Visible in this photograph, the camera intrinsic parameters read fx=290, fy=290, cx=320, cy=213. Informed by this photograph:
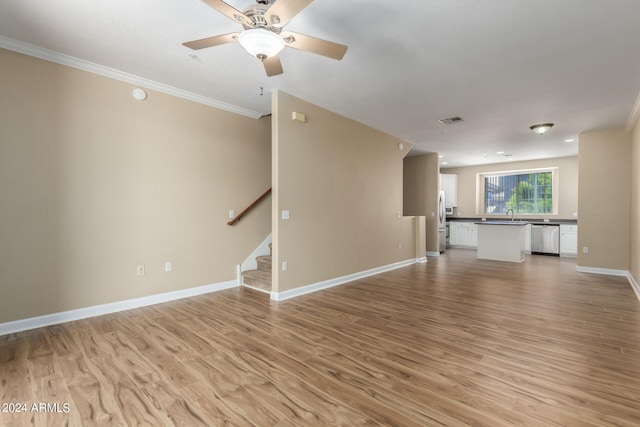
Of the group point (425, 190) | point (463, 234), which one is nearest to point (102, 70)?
point (425, 190)

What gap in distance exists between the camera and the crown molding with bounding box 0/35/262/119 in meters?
2.84

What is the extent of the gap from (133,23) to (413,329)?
151 inches

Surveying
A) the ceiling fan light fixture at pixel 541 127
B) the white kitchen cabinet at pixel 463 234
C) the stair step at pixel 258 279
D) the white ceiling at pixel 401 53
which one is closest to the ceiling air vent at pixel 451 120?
the white ceiling at pixel 401 53

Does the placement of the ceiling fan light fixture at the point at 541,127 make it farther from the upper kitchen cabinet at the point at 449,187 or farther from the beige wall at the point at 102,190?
the beige wall at the point at 102,190

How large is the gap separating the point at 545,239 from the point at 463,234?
2113 mm

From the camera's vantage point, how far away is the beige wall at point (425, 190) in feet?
25.4

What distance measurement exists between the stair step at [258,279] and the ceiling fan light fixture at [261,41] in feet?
10.2

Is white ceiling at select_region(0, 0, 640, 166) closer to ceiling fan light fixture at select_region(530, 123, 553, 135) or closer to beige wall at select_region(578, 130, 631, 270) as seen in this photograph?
ceiling fan light fixture at select_region(530, 123, 553, 135)

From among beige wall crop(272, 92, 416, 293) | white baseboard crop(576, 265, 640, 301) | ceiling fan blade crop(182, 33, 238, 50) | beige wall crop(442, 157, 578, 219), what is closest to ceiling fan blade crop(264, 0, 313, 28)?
ceiling fan blade crop(182, 33, 238, 50)

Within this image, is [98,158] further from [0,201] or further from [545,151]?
[545,151]

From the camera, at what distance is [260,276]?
14.6 feet

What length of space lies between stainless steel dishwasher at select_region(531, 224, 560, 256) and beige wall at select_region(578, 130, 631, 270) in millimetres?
2358

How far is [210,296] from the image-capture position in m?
4.11

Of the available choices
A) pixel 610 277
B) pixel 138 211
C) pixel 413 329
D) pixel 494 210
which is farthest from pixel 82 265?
pixel 494 210
